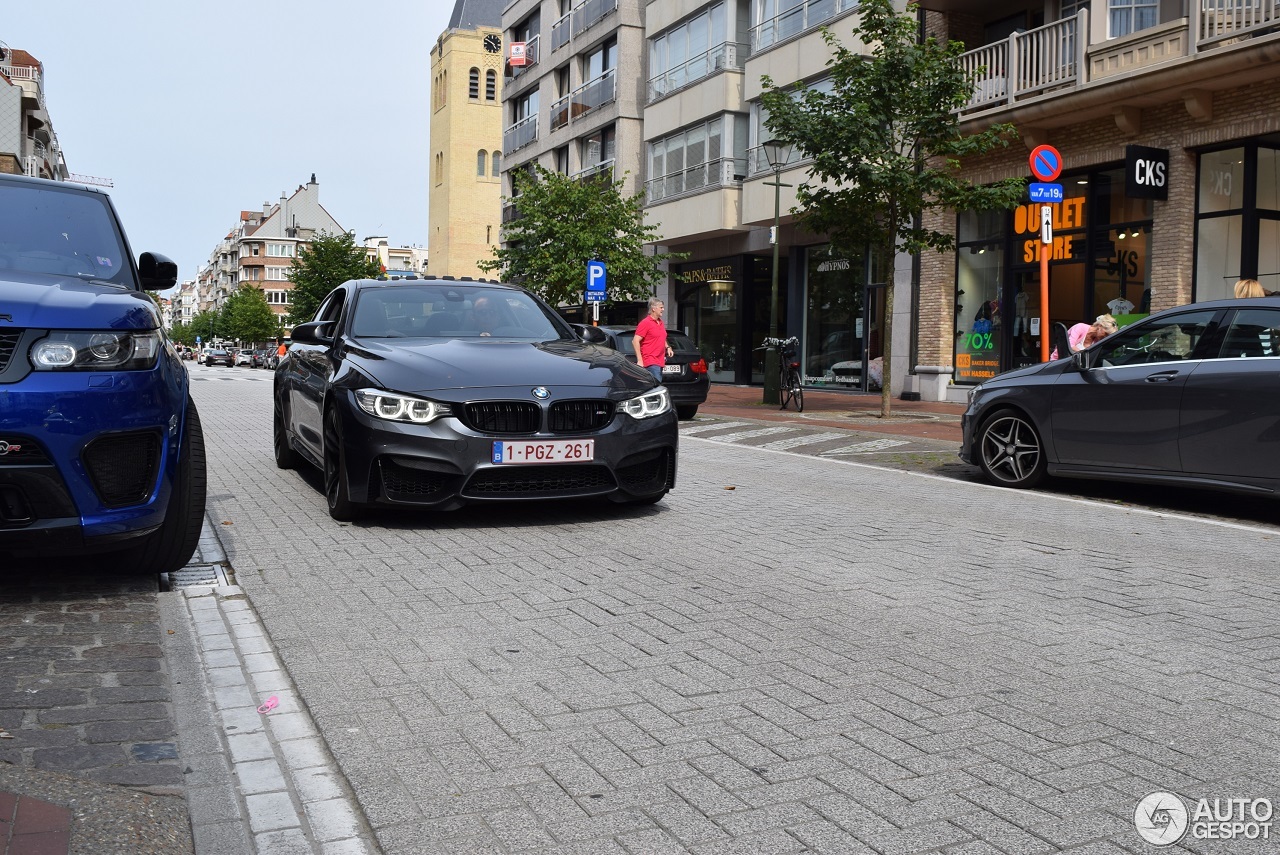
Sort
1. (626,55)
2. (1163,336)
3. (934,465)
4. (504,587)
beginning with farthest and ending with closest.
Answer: (626,55) < (934,465) < (1163,336) < (504,587)

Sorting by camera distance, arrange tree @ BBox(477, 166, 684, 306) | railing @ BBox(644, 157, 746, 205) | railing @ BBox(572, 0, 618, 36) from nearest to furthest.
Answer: tree @ BBox(477, 166, 684, 306), railing @ BBox(644, 157, 746, 205), railing @ BBox(572, 0, 618, 36)

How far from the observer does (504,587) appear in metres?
5.45

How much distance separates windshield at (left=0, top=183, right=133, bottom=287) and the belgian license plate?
2.06m

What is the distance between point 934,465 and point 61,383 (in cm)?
898

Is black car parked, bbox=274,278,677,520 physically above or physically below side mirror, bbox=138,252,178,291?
below

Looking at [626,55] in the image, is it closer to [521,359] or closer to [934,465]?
[934,465]

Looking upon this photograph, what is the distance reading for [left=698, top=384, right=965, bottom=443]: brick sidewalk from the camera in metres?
16.7

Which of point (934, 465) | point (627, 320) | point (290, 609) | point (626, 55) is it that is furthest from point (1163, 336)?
point (626, 55)

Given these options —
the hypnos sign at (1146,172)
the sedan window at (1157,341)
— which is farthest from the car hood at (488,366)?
the hypnos sign at (1146,172)

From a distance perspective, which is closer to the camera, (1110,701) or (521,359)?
(1110,701)

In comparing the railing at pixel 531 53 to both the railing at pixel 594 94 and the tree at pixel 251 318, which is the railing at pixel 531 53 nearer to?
the railing at pixel 594 94

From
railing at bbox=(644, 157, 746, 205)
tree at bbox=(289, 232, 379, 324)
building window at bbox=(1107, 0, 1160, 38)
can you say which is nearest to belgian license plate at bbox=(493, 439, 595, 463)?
building window at bbox=(1107, 0, 1160, 38)

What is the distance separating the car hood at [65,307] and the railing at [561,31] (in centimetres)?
4159

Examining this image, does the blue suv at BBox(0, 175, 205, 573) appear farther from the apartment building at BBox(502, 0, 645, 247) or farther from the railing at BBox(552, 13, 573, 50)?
the railing at BBox(552, 13, 573, 50)
